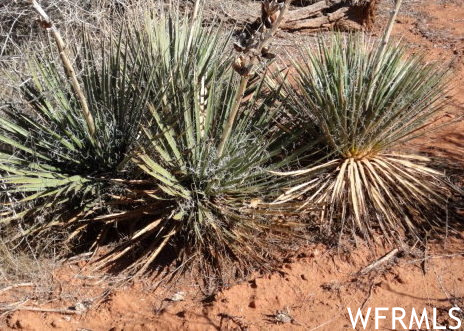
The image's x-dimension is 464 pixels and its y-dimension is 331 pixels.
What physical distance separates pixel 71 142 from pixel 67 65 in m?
0.70

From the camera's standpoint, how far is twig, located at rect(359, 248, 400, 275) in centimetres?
370

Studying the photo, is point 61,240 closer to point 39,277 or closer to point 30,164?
point 39,277

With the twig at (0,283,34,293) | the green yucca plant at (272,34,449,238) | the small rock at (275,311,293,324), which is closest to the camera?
the small rock at (275,311,293,324)

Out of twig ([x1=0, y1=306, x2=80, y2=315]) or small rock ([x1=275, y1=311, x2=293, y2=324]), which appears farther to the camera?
twig ([x1=0, y1=306, x2=80, y2=315])

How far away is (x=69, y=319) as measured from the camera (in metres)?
3.50

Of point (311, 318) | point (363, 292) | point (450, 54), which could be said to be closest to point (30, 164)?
point (311, 318)

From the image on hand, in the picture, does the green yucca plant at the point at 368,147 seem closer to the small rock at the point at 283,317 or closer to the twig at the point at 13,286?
the small rock at the point at 283,317

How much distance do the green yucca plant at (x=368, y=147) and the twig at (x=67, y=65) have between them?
138cm

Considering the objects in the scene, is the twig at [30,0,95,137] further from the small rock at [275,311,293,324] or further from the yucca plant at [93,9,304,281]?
the small rock at [275,311,293,324]

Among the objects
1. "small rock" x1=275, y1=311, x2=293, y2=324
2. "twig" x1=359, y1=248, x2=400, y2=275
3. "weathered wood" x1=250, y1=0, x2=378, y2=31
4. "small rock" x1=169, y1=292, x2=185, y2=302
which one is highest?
"weathered wood" x1=250, y1=0, x2=378, y2=31

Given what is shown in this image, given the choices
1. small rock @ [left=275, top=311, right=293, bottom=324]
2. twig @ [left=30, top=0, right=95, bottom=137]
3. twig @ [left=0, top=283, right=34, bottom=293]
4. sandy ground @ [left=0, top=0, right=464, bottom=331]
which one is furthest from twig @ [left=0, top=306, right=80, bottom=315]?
small rock @ [left=275, top=311, right=293, bottom=324]

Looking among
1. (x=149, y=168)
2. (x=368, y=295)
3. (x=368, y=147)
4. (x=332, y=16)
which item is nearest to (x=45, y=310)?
(x=149, y=168)

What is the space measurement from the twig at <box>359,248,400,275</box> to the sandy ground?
0.7 inches

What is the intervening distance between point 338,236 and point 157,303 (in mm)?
1300
